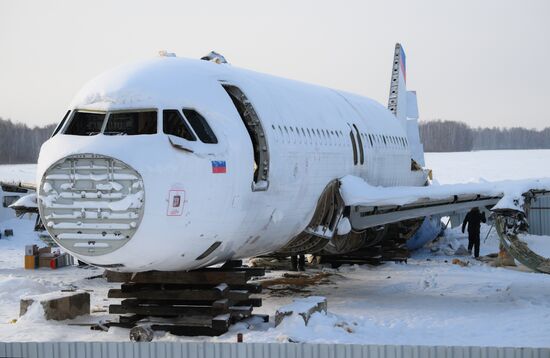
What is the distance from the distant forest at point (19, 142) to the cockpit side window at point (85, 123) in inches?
2678

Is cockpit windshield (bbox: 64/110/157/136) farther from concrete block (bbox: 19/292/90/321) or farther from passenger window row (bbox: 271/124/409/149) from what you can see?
concrete block (bbox: 19/292/90/321)

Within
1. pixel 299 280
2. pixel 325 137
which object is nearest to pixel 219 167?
pixel 325 137

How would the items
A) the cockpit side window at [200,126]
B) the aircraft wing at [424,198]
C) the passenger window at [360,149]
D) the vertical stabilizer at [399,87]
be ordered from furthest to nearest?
1. the vertical stabilizer at [399,87]
2. the passenger window at [360,149]
3. the aircraft wing at [424,198]
4. the cockpit side window at [200,126]

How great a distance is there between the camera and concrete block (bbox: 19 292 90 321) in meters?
18.8

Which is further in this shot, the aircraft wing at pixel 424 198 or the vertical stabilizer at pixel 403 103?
the vertical stabilizer at pixel 403 103

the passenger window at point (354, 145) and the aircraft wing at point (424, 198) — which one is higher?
the passenger window at point (354, 145)

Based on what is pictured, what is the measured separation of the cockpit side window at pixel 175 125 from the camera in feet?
49.5

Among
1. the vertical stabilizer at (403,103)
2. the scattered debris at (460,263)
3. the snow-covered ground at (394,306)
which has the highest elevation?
the vertical stabilizer at (403,103)

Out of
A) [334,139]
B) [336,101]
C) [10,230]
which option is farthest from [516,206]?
[10,230]

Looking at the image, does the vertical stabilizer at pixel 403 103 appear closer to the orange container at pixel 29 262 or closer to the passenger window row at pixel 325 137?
the passenger window row at pixel 325 137

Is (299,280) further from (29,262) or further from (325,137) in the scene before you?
(29,262)

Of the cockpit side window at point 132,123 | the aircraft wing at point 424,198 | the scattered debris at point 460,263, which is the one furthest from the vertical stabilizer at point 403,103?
the cockpit side window at point 132,123

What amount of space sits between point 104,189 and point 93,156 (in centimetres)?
57

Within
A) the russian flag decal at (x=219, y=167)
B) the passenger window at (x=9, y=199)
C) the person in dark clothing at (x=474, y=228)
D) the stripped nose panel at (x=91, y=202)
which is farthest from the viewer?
the passenger window at (x=9, y=199)
